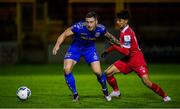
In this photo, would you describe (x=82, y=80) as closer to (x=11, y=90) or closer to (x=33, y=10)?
(x=11, y=90)

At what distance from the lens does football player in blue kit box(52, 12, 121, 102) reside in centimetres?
1220

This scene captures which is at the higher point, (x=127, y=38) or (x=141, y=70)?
(x=127, y=38)

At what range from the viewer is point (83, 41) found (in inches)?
494

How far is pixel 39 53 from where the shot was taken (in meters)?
25.6

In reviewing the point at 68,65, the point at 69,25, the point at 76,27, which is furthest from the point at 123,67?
the point at 69,25

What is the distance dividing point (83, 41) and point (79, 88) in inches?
129

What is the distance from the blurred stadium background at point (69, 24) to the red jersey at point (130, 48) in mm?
12105

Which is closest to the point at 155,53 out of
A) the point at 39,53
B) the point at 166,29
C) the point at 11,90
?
the point at 166,29

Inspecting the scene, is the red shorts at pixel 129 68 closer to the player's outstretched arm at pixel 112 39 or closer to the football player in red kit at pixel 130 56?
the football player in red kit at pixel 130 56

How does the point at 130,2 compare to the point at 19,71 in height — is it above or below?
above

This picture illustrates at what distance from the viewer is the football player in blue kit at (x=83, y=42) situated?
1220 centimetres

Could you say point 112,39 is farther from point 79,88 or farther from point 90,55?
point 79,88

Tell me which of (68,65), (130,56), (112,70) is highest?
(130,56)

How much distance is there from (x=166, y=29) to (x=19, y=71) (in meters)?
7.65
